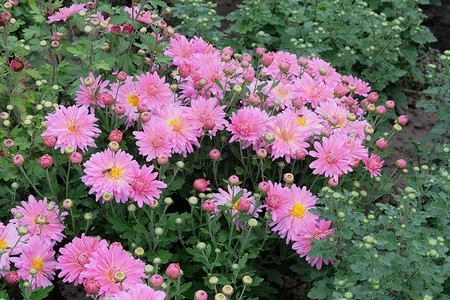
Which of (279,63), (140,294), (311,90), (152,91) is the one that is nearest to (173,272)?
(140,294)

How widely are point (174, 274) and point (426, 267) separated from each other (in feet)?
3.17

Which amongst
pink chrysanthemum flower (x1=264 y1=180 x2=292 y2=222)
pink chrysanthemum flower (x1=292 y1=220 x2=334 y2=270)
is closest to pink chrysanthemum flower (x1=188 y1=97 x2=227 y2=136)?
pink chrysanthemum flower (x1=264 y1=180 x2=292 y2=222)

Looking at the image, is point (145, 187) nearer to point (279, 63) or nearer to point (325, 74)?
point (279, 63)

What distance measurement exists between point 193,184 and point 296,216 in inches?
20.9

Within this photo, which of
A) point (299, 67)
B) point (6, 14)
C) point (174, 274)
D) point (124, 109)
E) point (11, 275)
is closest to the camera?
point (174, 274)

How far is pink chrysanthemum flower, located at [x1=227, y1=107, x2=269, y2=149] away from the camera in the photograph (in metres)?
2.38

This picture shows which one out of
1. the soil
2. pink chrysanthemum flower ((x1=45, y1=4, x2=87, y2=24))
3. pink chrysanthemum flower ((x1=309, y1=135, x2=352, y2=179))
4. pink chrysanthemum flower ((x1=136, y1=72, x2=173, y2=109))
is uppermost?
pink chrysanthemum flower ((x1=45, y1=4, x2=87, y2=24))

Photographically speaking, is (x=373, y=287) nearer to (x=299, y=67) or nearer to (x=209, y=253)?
(x=209, y=253)

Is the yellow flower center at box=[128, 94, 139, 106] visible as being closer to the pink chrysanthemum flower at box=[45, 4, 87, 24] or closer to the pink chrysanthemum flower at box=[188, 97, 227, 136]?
the pink chrysanthemum flower at box=[188, 97, 227, 136]

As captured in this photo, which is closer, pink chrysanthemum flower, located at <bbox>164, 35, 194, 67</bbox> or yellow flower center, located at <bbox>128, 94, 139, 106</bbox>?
yellow flower center, located at <bbox>128, 94, 139, 106</bbox>

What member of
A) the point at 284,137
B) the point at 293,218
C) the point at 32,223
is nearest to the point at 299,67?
the point at 284,137

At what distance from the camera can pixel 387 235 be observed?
213cm

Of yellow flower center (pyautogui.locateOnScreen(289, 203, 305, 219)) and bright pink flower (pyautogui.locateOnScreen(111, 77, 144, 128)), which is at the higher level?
bright pink flower (pyautogui.locateOnScreen(111, 77, 144, 128))

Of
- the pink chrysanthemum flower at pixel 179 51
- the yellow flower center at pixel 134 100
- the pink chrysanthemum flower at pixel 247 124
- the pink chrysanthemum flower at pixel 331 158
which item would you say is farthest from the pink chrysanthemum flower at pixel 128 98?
the pink chrysanthemum flower at pixel 331 158
